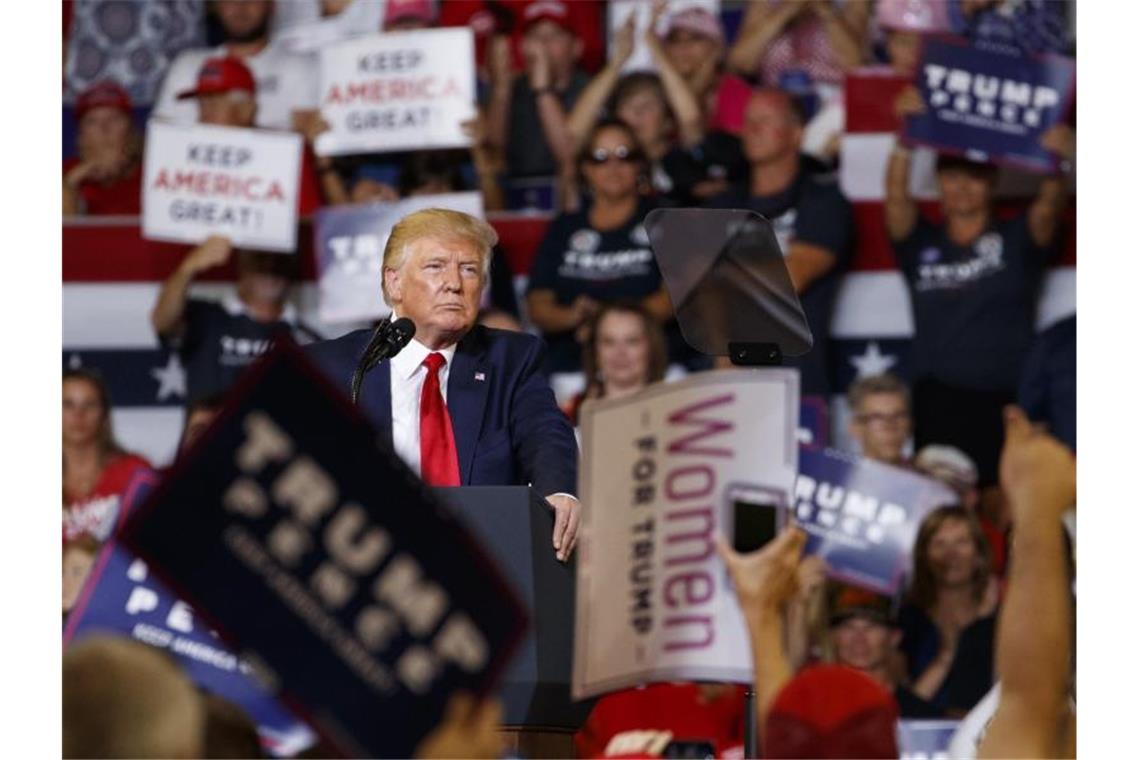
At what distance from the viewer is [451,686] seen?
1.63 meters

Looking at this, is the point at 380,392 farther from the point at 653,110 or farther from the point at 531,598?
the point at 653,110

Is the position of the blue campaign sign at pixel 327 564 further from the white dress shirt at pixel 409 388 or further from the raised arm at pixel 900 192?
the raised arm at pixel 900 192

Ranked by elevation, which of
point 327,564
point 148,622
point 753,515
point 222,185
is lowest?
point 148,622

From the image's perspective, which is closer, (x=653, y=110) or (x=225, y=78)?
(x=653, y=110)

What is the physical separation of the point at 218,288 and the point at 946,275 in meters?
2.06

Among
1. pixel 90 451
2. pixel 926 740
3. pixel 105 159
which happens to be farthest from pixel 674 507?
pixel 105 159

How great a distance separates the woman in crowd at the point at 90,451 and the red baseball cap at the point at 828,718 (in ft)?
12.5

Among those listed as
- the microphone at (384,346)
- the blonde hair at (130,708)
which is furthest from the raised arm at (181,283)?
the blonde hair at (130,708)

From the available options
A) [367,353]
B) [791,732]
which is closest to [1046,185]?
[367,353]

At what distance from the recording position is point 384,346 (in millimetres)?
2695

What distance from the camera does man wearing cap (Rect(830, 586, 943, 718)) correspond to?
4832 mm

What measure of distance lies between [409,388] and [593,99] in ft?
9.56

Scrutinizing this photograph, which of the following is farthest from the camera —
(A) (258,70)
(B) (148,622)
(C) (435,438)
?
(A) (258,70)

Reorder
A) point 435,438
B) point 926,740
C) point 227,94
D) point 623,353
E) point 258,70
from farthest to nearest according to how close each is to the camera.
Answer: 1. point 258,70
2. point 227,94
3. point 623,353
4. point 926,740
5. point 435,438
